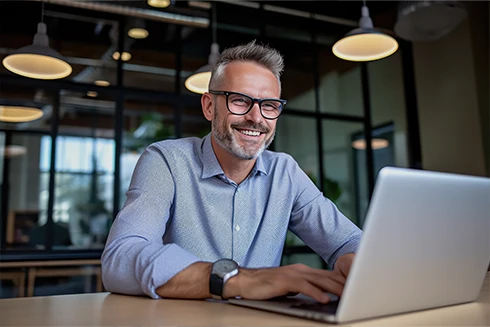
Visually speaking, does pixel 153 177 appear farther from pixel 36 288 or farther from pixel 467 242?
pixel 36 288

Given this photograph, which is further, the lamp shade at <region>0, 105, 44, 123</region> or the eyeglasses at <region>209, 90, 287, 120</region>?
the lamp shade at <region>0, 105, 44, 123</region>

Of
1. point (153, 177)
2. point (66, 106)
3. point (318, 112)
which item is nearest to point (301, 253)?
point (318, 112)

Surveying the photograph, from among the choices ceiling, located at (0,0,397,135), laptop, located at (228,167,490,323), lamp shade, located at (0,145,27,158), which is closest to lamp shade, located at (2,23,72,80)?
ceiling, located at (0,0,397,135)

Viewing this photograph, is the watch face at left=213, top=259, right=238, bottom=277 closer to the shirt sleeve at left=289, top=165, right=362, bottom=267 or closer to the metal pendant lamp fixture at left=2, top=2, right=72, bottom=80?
the shirt sleeve at left=289, top=165, right=362, bottom=267

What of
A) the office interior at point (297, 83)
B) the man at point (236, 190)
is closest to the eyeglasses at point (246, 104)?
the man at point (236, 190)

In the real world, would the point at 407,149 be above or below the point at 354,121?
below

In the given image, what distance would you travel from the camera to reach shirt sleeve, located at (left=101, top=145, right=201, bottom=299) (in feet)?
3.17

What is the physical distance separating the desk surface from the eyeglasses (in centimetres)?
71

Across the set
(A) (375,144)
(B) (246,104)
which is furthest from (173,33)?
(B) (246,104)

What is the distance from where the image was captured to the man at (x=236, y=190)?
1330 millimetres

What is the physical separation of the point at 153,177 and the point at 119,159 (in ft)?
12.4

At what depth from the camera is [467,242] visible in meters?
0.77

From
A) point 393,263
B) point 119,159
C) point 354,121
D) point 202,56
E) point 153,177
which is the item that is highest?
point 202,56

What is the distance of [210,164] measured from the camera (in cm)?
148
